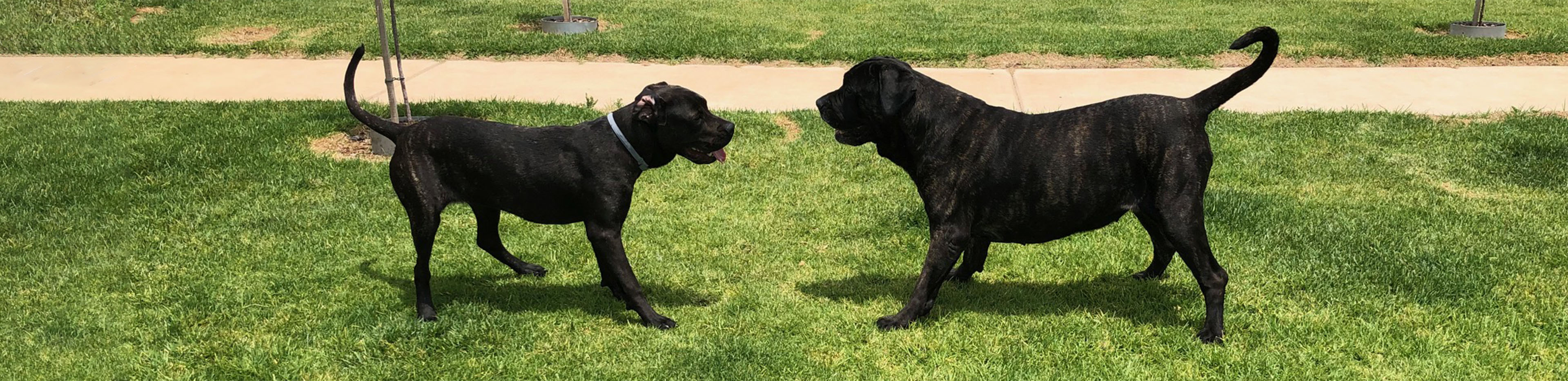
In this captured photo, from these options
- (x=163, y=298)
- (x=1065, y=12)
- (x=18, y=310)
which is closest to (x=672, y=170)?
(x=163, y=298)

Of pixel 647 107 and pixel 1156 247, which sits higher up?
pixel 647 107

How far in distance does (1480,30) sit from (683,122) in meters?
10.5

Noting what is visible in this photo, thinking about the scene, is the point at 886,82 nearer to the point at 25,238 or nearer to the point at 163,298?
the point at 163,298

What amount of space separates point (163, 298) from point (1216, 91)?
4788 mm

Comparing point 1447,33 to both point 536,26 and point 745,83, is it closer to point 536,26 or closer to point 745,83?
point 745,83

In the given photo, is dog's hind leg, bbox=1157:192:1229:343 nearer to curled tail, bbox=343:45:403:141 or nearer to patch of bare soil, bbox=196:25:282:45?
curled tail, bbox=343:45:403:141

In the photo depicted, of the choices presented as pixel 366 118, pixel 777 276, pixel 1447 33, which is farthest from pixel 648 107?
pixel 1447 33

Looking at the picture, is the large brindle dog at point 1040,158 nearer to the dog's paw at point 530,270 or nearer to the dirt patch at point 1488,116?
the dog's paw at point 530,270

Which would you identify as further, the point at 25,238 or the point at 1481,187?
the point at 1481,187

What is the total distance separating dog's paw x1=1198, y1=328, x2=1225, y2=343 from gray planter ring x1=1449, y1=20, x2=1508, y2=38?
897cm

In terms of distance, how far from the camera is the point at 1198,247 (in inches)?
187

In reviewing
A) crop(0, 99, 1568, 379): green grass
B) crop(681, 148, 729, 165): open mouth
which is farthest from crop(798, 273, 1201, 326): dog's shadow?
crop(681, 148, 729, 165): open mouth

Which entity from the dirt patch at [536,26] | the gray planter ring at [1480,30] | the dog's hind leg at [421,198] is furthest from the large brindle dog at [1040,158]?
the gray planter ring at [1480,30]

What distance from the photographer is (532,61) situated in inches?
463
